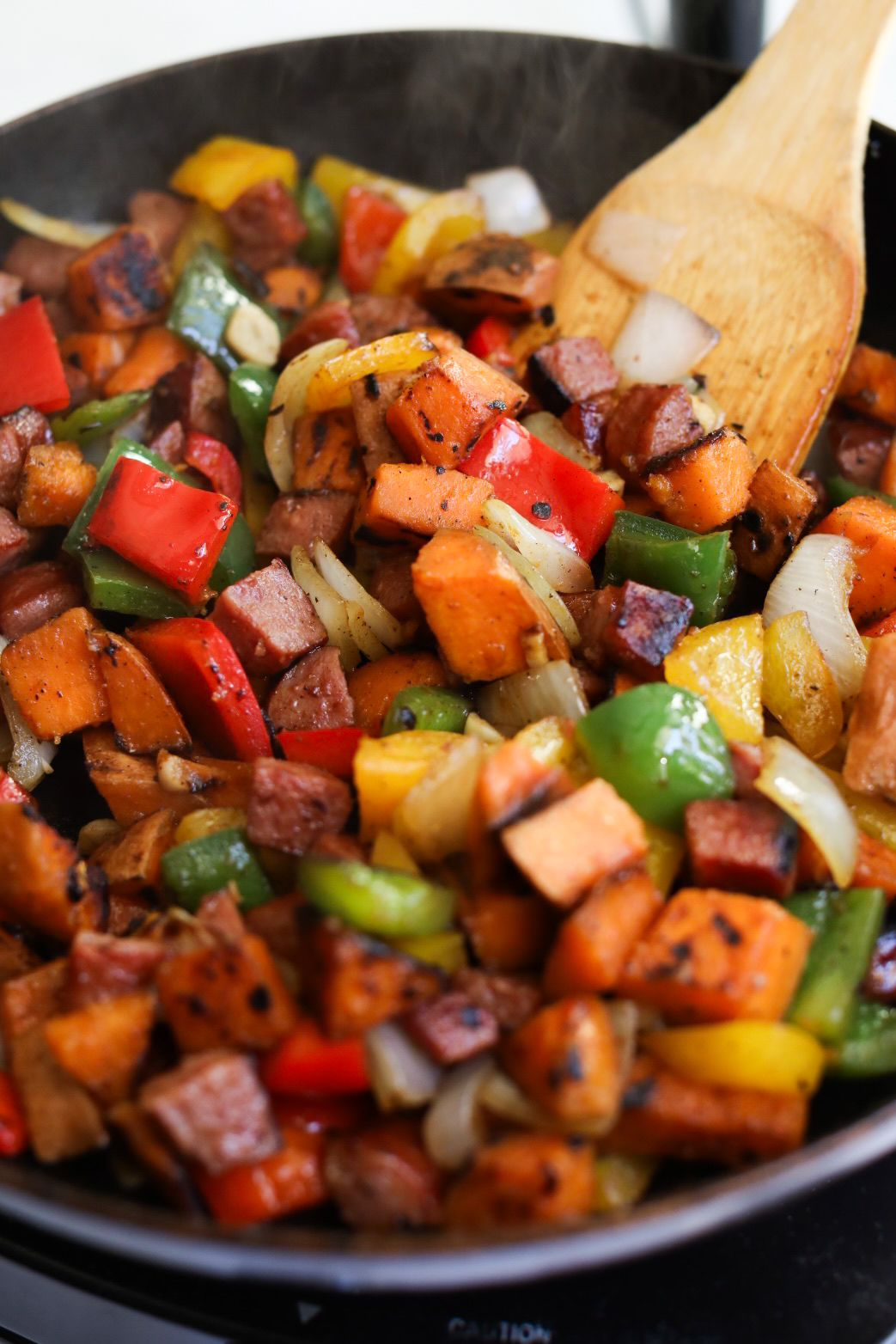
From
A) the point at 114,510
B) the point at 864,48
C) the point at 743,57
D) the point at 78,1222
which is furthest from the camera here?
the point at 743,57

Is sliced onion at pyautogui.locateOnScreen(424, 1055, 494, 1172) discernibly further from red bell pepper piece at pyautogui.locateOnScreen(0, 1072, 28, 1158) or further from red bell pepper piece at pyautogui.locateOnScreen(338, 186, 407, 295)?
red bell pepper piece at pyautogui.locateOnScreen(338, 186, 407, 295)

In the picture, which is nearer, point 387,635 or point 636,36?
point 387,635

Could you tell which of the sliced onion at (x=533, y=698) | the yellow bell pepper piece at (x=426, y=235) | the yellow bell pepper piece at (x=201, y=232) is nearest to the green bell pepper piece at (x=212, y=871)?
the sliced onion at (x=533, y=698)

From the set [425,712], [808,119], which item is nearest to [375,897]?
[425,712]

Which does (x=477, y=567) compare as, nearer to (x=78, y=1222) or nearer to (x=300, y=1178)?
(x=300, y=1178)

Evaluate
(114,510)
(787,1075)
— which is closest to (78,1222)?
(787,1075)

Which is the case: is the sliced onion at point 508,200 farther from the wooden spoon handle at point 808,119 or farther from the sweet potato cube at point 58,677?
the sweet potato cube at point 58,677
